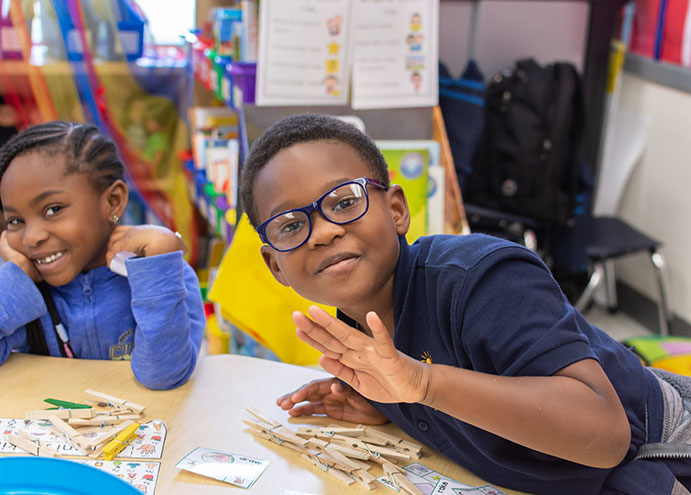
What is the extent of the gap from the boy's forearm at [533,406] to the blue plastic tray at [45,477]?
402 millimetres

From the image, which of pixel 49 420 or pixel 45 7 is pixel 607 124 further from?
pixel 49 420

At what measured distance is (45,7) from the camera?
314cm

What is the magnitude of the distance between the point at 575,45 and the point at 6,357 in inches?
126

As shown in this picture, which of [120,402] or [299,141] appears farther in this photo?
[120,402]

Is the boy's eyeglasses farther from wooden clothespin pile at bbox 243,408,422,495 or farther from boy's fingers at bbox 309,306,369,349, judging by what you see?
wooden clothespin pile at bbox 243,408,422,495

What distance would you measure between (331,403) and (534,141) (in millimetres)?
2348

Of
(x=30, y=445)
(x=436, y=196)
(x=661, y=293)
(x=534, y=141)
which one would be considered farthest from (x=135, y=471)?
(x=661, y=293)

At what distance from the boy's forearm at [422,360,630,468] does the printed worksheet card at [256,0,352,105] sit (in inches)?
71.5

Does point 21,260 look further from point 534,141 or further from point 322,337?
point 534,141

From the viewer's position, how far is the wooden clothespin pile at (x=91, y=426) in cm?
105

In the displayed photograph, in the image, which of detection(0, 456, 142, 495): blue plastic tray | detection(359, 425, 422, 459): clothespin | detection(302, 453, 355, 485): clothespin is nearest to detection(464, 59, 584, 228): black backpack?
detection(359, 425, 422, 459): clothespin

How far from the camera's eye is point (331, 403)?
1.22 metres

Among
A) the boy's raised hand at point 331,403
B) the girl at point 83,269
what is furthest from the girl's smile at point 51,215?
the boy's raised hand at point 331,403

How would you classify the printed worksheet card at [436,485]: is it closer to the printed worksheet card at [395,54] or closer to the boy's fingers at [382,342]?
the boy's fingers at [382,342]
